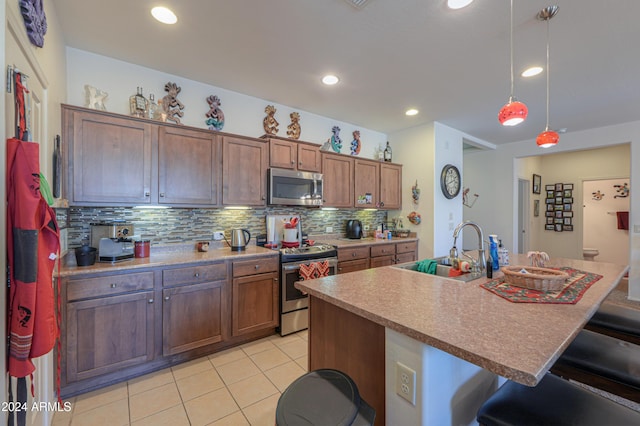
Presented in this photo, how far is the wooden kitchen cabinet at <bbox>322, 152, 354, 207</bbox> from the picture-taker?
3670 millimetres

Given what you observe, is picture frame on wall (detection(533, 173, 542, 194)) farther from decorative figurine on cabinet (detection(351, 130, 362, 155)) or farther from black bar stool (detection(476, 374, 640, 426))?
black bar stool (detection(476, 374, 640, 426))

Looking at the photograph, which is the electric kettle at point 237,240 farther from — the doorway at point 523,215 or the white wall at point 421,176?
the doorway at point 523,215

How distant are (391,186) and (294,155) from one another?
6.26 ft

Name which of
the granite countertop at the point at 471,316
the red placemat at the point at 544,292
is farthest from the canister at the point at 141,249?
the red placemat at the point at 544,292

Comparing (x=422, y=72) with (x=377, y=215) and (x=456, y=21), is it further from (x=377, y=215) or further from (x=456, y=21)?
(x=377, y=215)

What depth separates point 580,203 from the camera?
607 centimetres

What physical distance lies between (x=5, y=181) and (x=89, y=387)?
1.83 m

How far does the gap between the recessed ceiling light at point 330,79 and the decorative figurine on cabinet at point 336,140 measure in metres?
1.18

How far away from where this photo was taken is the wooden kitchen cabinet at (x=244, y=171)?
111 inches

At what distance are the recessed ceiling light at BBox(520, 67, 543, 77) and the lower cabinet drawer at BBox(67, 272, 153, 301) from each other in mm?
3893

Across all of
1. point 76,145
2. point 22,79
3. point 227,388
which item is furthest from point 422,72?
point 227,388

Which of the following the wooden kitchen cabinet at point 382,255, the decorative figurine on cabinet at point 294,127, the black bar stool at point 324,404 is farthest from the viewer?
the wooden kitchen cabinet at point 382,255

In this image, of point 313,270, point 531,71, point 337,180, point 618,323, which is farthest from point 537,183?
point 313,270

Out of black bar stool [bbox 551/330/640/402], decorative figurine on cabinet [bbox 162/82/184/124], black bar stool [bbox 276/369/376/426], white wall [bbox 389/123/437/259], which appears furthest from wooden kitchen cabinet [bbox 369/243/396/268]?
decorative figurine on cabinet [bbox 162/82/184/124]
